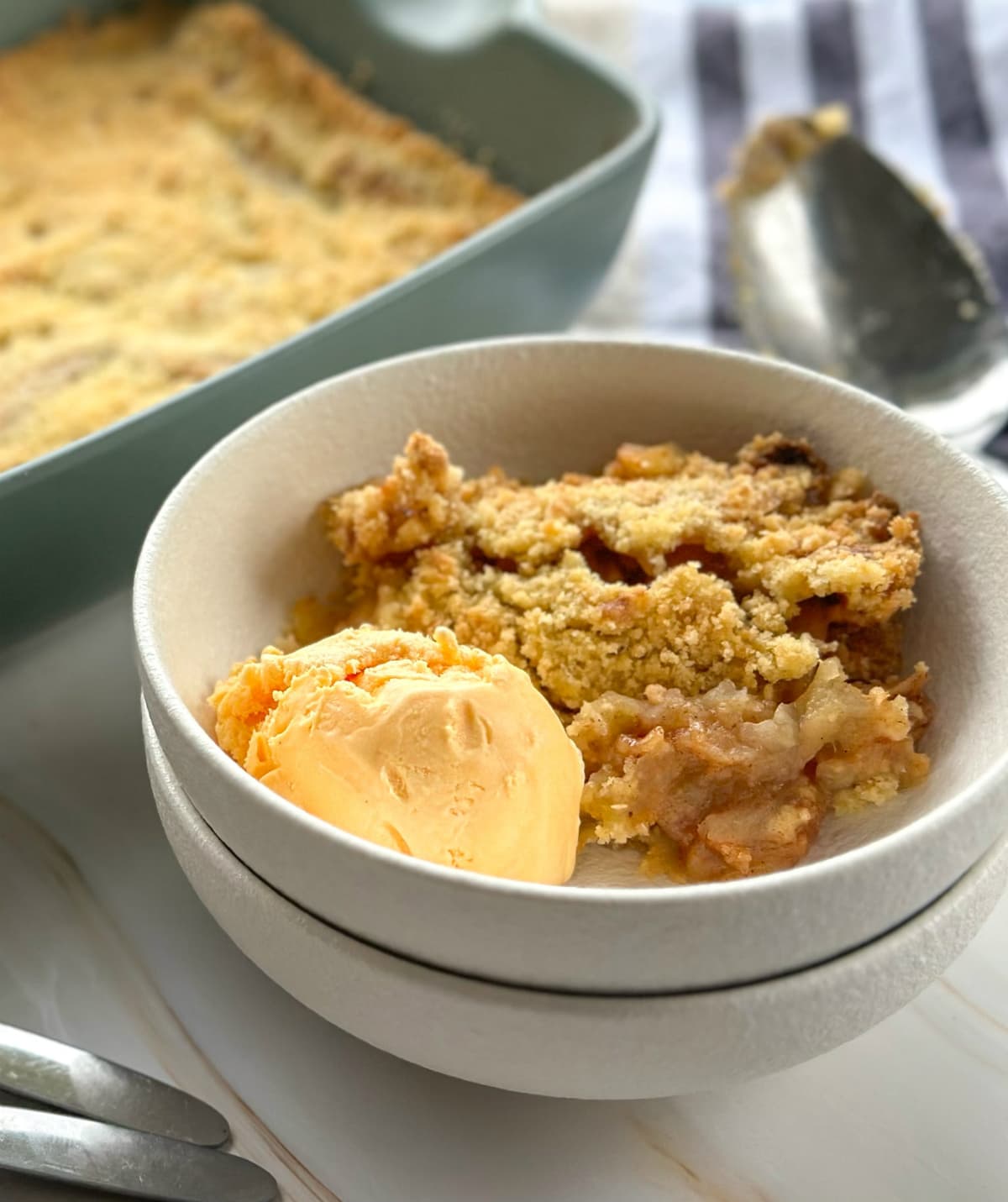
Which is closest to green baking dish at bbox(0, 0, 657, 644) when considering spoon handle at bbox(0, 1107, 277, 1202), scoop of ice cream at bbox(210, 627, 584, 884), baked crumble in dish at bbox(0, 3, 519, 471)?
baked crumble in dish at bbox(0, 3, 519, 471)

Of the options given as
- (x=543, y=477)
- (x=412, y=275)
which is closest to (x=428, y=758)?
(x=543, y=477)

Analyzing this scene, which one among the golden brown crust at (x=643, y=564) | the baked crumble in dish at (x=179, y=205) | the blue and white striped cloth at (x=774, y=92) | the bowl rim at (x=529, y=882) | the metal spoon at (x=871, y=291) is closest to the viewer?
the bowl rim at (x=529, y=882)

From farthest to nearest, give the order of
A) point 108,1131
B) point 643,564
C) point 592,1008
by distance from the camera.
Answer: point 643,564, point 108,1131, point 592,1008

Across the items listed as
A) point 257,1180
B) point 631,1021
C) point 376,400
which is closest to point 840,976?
point 631,1021

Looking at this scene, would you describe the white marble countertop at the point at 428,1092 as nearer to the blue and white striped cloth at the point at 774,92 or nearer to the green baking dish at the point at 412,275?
the green baking dish at the point at 412,275

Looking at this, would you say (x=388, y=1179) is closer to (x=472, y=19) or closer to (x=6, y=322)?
(x=6, y=322)

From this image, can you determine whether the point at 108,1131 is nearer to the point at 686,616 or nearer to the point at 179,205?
the point at 686,616

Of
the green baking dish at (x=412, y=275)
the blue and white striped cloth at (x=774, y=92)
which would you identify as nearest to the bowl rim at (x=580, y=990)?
the green baking dish at (x=412, y=275)
